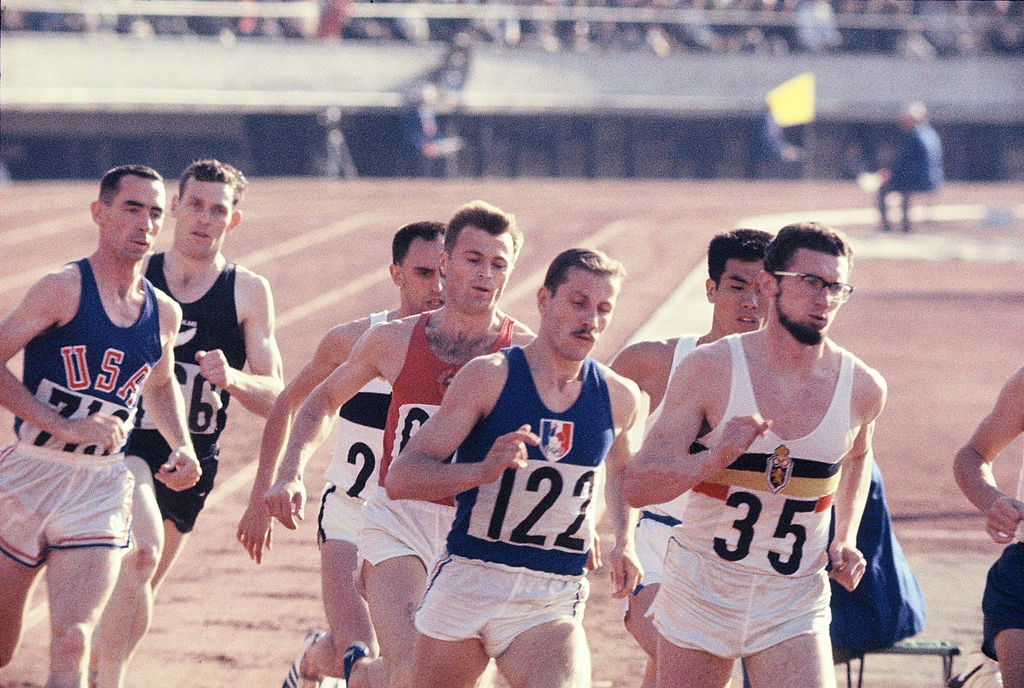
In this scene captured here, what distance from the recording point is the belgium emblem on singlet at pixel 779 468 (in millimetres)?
5359

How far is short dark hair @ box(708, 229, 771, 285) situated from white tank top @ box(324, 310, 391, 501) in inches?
61.3

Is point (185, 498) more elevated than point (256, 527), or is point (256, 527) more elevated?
point (256, 527)

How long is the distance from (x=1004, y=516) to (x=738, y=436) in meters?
1.45

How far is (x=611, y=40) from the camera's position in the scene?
39344 mm

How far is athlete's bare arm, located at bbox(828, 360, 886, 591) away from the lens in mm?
5504

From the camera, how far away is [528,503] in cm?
559

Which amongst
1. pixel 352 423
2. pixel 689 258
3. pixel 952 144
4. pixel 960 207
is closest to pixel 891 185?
pixel 689 258

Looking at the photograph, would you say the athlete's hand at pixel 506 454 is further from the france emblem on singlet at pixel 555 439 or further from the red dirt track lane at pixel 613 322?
the red dirt track lane at pixel 613 322

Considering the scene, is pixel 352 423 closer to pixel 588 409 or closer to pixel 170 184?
pixel 588 409

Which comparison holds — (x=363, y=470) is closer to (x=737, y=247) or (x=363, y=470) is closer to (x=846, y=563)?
(x=737, y=247)

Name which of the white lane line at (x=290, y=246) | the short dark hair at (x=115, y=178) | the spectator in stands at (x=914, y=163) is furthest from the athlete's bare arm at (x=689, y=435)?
the spectator in stands at (x=914, y=163)

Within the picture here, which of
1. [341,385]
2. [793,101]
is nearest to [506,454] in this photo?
[341,385]

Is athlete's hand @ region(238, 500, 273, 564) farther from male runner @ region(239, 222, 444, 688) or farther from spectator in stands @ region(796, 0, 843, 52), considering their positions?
spectator in stands @ region(796, 0, 843, 52)

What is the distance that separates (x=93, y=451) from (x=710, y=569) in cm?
285
